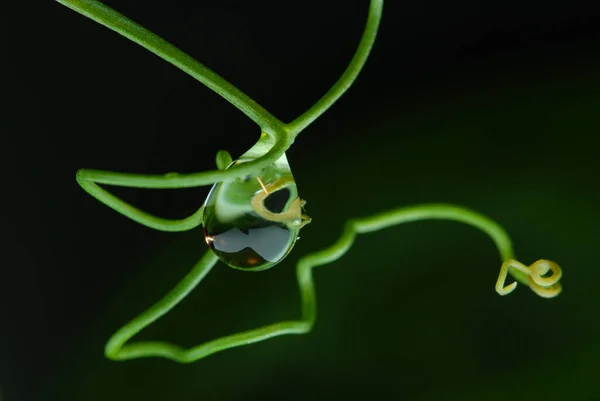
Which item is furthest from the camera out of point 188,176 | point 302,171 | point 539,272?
point 302,171

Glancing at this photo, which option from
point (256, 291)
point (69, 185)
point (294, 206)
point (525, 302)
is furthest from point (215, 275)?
point (294, 206)

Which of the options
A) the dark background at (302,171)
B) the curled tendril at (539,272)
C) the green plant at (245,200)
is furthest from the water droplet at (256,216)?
the dark background at (302,171)

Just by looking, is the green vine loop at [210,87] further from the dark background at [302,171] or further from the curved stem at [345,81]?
the dark background at [302,171]

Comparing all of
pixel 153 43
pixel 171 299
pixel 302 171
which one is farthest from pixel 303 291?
pixel 302 171

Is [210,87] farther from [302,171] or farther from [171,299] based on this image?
[302,171]

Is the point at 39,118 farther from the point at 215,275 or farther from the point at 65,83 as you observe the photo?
the point at 215,275

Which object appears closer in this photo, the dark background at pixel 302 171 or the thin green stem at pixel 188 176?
the thin green stem at pixel 188 176

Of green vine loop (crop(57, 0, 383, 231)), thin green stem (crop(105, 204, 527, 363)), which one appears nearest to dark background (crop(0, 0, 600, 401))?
thin green stem (crop(105, 204, 527, 363))
